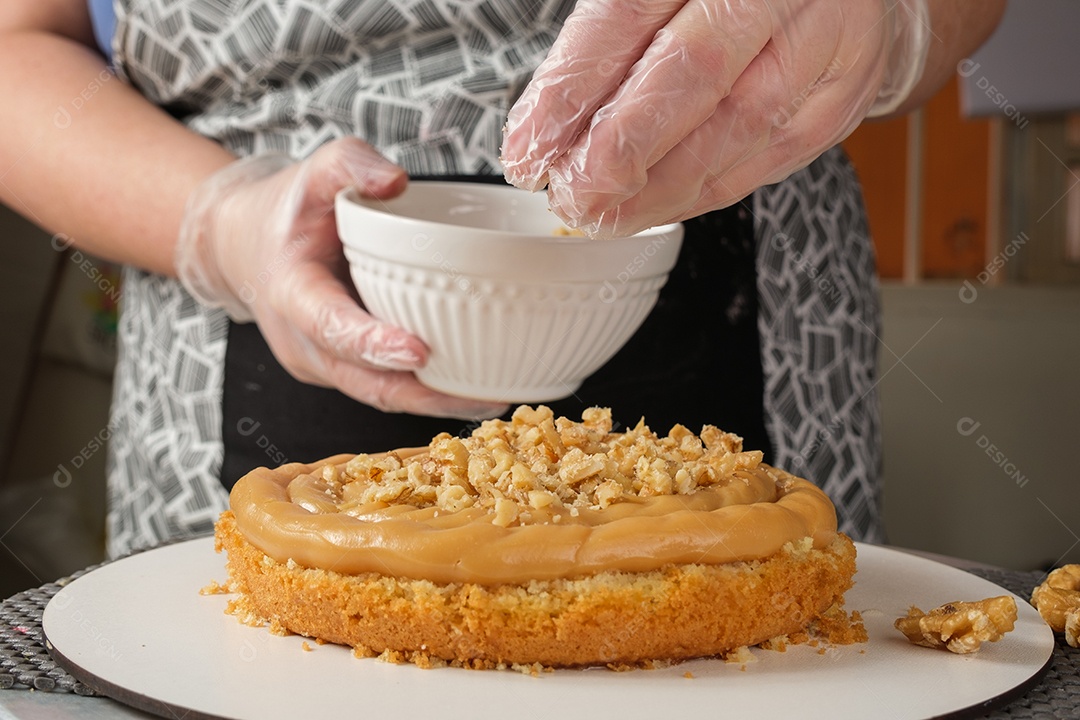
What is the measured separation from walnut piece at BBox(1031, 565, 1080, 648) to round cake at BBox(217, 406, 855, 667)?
6.0 inches

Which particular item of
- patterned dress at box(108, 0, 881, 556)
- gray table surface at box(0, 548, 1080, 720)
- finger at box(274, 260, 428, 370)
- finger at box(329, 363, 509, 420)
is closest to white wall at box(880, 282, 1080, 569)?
patterned dress at box(108, 0, 881, 556)

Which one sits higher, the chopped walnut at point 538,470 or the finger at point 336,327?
the chopped walnut at point 538,470

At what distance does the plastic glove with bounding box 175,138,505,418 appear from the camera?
3.62 feet

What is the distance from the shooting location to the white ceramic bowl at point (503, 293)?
3.11ft

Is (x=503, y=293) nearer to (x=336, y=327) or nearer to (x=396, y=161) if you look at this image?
(x=336, y=327)

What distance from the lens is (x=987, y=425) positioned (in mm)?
3293

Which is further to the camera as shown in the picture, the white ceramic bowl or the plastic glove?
the plastic glove

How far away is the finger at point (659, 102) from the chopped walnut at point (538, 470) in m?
0.19

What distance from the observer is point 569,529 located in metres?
0.70

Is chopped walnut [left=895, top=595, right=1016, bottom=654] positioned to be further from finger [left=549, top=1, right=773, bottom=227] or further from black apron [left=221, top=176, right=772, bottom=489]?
black apron [left=221, top=176, right=772, bottom=489]

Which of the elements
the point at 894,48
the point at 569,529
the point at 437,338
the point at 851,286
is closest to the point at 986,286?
the point at 851,286

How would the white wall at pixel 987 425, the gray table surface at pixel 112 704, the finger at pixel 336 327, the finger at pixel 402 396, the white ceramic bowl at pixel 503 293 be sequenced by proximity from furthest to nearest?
the white wall at pixel 987 425 → the finger at pixel 402 396 → the finger at pixel 336 327 → the white ceramic bowl at pixel 503 293 → the gray table surface at pixel 112 704

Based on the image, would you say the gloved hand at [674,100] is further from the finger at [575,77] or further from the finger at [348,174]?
the finger at [348,174]

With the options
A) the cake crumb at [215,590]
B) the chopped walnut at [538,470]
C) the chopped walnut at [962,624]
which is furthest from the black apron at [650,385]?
the chopped walnut at [962,624]
